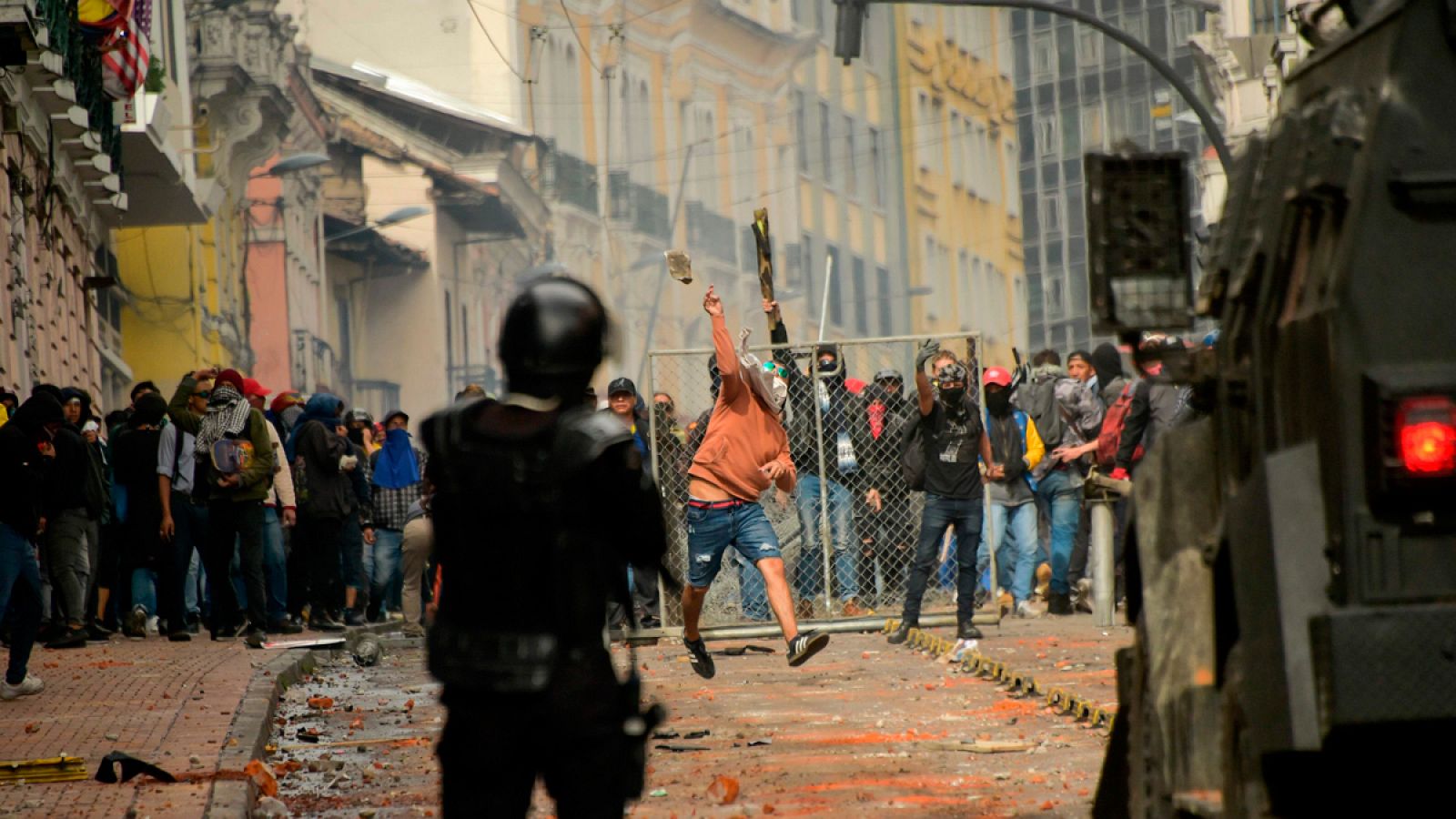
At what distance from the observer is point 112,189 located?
3334 centimetres

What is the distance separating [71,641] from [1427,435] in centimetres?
1395

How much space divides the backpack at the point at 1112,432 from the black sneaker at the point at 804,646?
4.59 metres

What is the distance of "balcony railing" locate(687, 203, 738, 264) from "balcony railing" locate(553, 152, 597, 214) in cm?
253

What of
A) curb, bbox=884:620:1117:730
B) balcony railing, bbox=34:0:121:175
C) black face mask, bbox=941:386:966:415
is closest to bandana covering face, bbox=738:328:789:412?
curb, bbox=884:620:1117:730

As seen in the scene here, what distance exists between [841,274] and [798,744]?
58225 millimetres

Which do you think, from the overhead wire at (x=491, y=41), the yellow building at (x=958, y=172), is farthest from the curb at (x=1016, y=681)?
the yellow building at (x=958, y=172)

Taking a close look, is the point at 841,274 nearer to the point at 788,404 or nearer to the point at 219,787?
the point at 788,404

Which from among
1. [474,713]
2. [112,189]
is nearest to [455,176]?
[112,189]

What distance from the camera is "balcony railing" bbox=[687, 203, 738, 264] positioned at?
2485 inches

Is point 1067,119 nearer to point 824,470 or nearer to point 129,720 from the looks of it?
point 824,470

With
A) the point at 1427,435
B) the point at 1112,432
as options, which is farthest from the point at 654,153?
the point at 1427,435

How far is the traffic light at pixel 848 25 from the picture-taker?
70.1ft

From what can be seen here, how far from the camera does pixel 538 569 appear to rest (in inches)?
197

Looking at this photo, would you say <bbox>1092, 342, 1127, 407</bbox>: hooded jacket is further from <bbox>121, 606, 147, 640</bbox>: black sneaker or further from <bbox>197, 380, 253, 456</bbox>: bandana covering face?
<bbox>121, 606, 147, 640</bbox>: black sneaker
